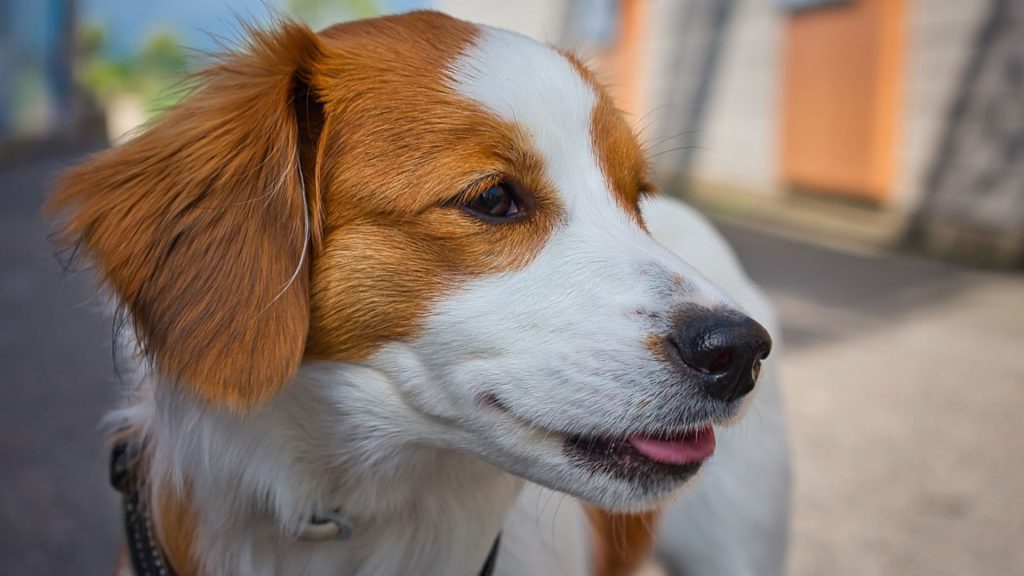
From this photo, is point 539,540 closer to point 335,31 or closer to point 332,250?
point 332,250

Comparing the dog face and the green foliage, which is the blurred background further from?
the green foliage

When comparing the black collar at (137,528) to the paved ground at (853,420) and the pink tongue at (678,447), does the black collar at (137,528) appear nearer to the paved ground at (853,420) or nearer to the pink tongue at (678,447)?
the paved ground at (853,420)

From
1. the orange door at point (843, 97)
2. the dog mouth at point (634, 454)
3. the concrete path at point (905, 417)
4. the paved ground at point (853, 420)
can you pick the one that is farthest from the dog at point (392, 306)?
the orange door at point (843, 97)

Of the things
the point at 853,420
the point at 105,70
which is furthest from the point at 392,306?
the point at 105,70

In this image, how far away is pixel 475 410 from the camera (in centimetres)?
167

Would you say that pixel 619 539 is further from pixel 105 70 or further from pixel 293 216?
pixel 105 70

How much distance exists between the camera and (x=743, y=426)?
8.00 feet

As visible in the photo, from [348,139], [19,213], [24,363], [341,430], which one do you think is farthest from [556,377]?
[19,213]

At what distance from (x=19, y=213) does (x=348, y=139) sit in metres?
8.99

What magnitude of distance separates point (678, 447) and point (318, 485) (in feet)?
2.15

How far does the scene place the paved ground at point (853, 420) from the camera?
3.60 meters

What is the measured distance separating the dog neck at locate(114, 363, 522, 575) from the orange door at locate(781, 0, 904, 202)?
7867 mm

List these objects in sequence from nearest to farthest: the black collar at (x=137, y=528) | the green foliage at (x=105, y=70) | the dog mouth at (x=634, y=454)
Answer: the dog mouth at (x=634, y=454) < the black collar at (x=137, y=528) < the green foliage at (x=105, y=70)

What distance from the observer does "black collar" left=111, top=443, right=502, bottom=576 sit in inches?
77.2
